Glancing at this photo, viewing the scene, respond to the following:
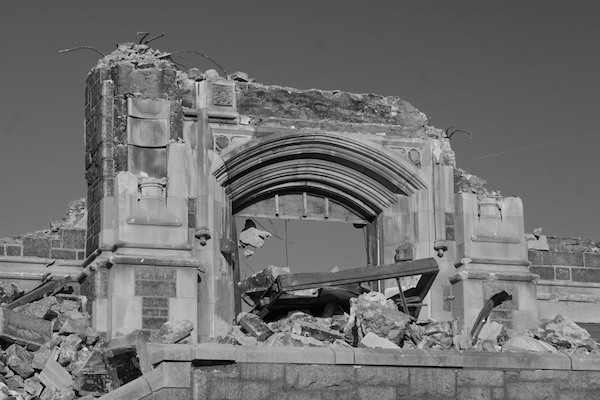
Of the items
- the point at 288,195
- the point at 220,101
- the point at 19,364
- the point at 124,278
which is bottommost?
the point at 19,364

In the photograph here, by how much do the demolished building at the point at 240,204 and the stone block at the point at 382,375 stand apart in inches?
167

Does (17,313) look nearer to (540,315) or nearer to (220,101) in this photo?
(220,101)

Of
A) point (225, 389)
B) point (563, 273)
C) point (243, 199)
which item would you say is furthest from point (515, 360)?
point (243, 199)

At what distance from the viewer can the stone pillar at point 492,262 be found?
18.4m

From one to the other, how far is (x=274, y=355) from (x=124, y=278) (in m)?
4.36

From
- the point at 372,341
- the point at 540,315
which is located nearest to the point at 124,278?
the point at 372,341

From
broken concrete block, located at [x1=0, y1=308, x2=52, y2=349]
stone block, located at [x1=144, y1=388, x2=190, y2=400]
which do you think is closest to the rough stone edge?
stone block, located at [x1=144, y1=388, x2=190, y2=400]

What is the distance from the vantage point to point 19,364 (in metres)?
15.3

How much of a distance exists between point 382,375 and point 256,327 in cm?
338

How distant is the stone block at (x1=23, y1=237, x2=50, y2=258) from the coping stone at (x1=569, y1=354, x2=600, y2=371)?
735 cm

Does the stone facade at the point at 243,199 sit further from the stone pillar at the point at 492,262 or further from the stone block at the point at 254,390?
the stone block at the point at 254,390

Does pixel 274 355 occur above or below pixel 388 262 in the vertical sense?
below

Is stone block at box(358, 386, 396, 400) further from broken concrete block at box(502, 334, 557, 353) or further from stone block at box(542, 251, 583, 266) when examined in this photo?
stone block at box(542, 251, 583, 266)

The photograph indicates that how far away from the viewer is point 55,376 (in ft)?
50.6
